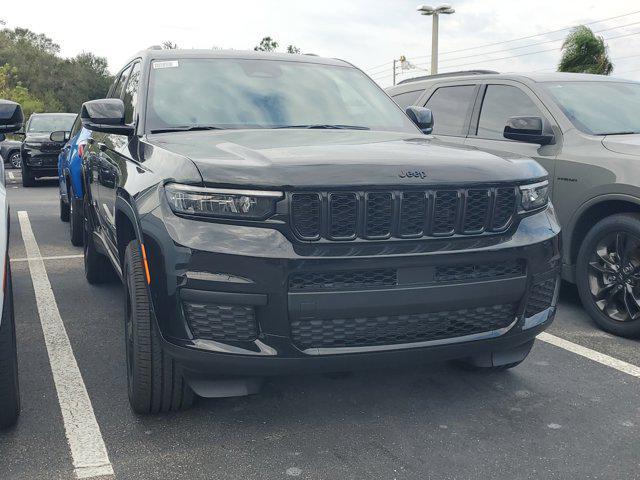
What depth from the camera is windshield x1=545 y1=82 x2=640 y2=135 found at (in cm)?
513

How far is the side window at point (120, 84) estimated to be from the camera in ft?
16.2

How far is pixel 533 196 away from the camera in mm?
3148

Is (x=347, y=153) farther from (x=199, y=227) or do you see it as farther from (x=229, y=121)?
(x=229, y=121)

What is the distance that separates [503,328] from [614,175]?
203 cm

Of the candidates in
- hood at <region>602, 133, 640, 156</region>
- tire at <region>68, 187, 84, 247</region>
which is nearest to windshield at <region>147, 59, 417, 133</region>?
hood at <region>602, 133, 640, 156</region>

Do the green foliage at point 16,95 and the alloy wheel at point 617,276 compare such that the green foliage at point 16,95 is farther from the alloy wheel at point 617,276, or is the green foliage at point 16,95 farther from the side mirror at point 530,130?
the alloy wheel at point 617,276

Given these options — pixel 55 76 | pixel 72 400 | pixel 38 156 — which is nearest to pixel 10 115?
pixel 72 400

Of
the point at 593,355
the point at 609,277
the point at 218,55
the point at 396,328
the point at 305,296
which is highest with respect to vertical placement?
the point at 218,55

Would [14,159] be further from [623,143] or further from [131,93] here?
[623,143]

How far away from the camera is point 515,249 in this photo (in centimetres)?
296

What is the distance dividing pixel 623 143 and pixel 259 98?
246cm

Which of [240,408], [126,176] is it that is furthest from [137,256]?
[240,408]

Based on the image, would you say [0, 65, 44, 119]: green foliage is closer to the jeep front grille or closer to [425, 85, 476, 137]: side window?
[425, 85, 476, 137]: side window

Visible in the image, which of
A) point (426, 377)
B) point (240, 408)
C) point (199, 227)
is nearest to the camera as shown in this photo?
point (199, 227)
